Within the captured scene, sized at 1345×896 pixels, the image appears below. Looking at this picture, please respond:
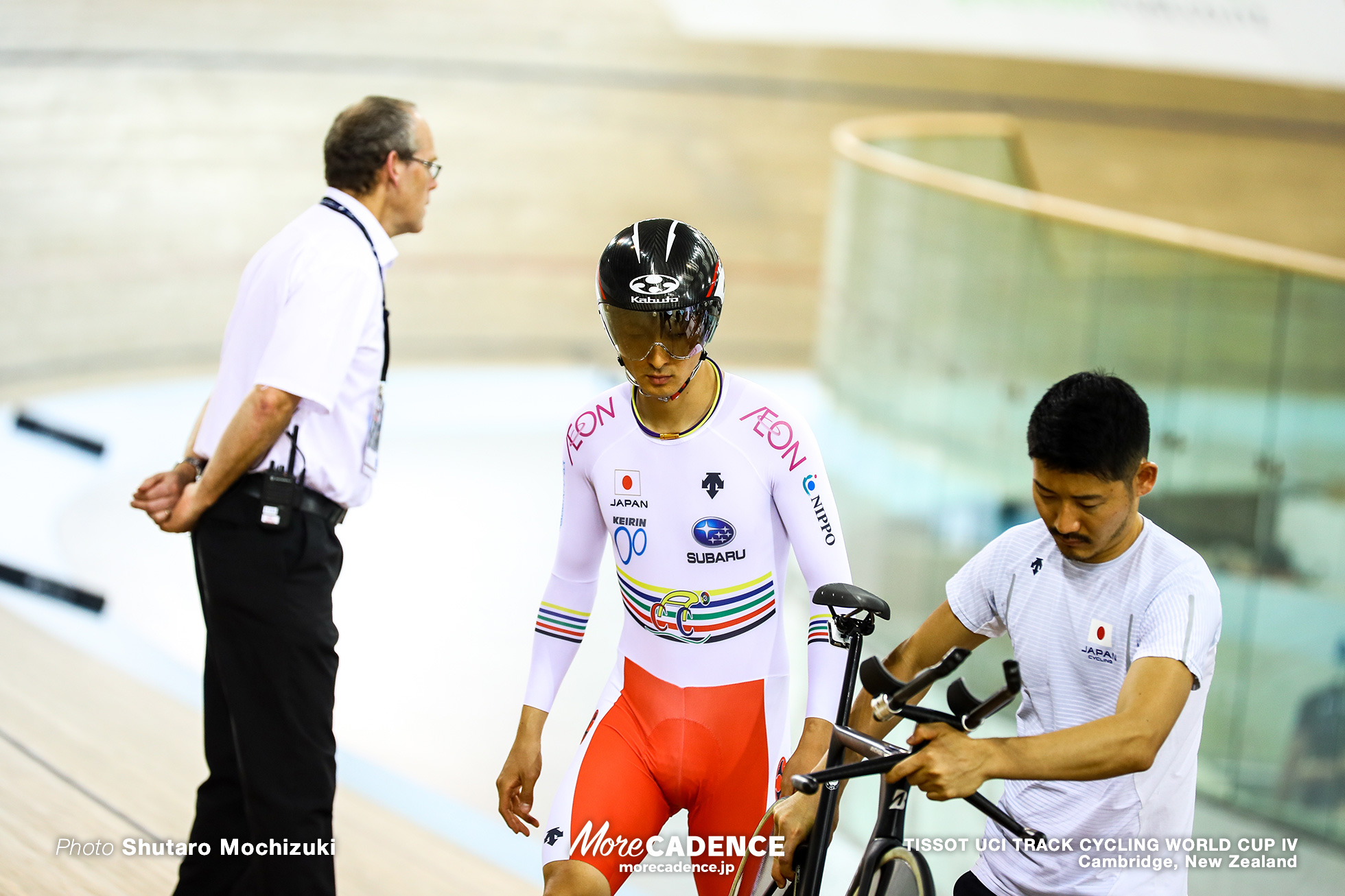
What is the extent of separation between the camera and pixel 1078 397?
1563 millimetres

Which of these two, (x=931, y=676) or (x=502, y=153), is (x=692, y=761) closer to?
(x=931, y=676)

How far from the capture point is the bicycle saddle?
64.3 inches

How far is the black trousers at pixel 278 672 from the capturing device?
2.26 meters

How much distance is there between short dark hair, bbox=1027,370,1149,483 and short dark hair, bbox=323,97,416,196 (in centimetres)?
142

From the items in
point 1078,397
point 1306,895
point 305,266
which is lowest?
point 1306,895

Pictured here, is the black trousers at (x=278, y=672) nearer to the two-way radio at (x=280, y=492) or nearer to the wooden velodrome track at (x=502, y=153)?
the two-way radio at (x=280, y=492)

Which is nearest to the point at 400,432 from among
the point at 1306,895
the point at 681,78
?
the point at 681,78

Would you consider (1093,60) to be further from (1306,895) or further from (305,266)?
(305,266)

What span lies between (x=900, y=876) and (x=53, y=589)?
4443 mm

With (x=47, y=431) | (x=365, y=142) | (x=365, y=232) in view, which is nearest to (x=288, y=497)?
(x=365, y=232)

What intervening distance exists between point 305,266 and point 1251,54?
7.58 m

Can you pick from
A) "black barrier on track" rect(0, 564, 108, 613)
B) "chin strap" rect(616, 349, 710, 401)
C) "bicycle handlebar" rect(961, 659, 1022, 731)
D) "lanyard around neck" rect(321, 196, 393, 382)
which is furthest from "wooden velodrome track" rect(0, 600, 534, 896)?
"bicycle handlebar" rect(961, 659, 1022, 731)

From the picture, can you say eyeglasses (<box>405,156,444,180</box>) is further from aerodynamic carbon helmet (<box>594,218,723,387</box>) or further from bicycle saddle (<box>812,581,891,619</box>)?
bicycle saddle (<box>812,581,891,619</box>)

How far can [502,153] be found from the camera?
33.8 ft
